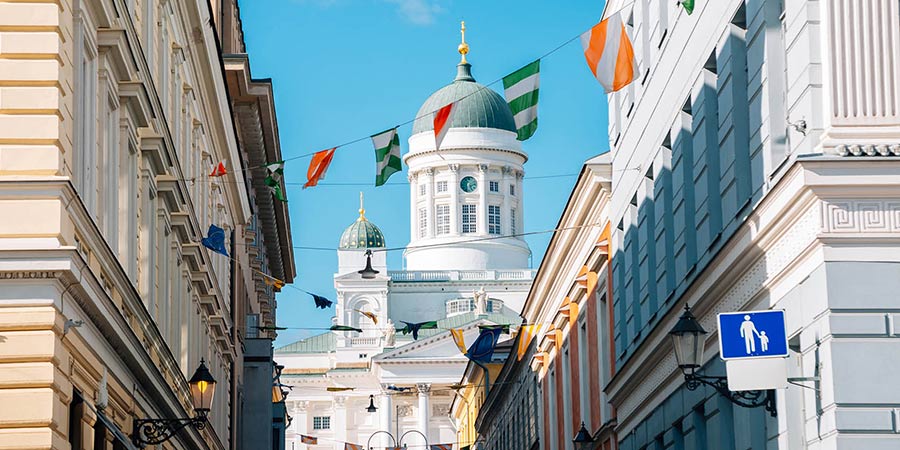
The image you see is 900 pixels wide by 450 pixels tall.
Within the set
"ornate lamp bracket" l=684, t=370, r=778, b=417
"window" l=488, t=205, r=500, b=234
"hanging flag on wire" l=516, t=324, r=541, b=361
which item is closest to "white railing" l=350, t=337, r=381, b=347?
"window" l=488, t=205, r=500, b=234

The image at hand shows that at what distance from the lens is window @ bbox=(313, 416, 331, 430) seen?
490 ft

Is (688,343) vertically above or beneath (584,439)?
beneath

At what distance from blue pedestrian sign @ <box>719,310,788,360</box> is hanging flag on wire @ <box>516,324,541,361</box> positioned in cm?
2767

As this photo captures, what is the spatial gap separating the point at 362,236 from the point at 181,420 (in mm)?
138061

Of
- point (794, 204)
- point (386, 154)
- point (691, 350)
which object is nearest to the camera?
point (794, 204)

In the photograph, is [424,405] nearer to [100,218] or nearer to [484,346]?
[484,346]

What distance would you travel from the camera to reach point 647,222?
82.3ft

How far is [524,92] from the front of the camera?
2147 centimetres

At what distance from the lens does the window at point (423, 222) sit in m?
156

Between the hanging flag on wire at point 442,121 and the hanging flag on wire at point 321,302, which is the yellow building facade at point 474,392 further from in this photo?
the hanging flag on wire at point 442,121

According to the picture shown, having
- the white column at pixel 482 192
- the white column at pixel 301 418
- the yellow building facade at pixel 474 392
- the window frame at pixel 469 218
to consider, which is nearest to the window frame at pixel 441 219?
the window frame at pixel 469 218

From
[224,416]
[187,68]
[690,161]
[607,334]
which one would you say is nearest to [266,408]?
[224,416]

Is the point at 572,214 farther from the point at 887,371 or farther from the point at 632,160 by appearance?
the point at 887,371

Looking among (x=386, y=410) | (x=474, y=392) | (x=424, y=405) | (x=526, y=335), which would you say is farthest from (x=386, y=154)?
(x=386, y=410)
